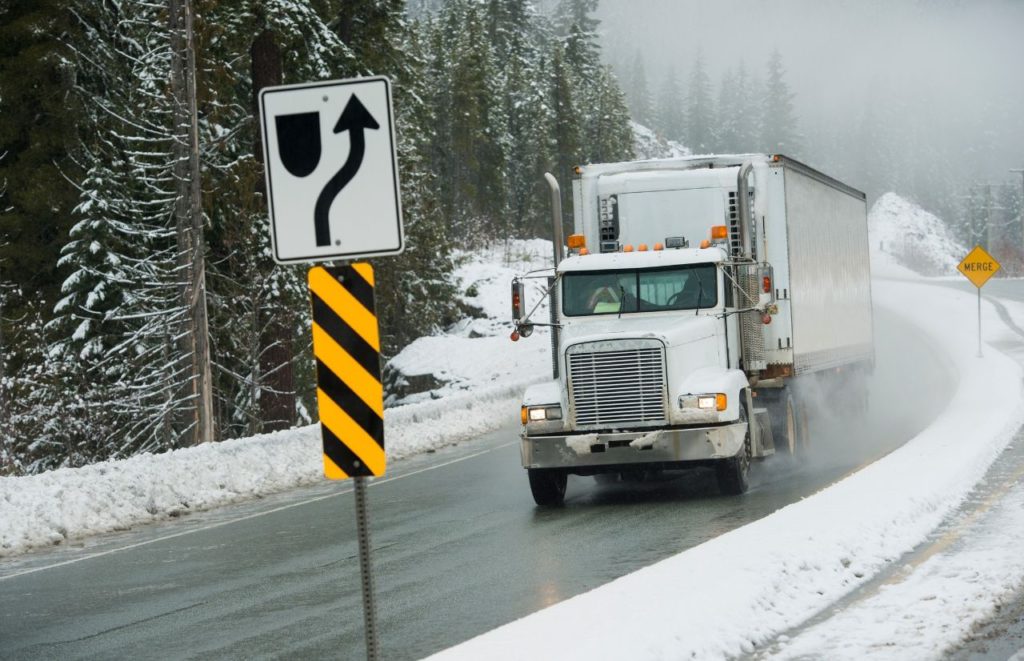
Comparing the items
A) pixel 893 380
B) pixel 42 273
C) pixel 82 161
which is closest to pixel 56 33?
pixel 82 161

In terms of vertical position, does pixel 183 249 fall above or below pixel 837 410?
above

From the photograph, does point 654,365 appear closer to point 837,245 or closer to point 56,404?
point 837,245

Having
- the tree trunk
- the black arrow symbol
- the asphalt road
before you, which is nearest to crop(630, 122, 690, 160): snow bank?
the tree trunk

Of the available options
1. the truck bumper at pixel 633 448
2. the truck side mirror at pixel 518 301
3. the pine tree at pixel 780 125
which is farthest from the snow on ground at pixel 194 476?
the pine tree at pixel 780 125

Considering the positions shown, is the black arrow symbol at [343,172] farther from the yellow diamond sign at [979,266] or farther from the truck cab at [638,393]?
the yellow diamond sign at [979,266]

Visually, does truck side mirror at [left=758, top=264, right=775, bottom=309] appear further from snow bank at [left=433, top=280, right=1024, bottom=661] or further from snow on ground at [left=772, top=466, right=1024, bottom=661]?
snow on ground at [left=772, top=466, right=1024, bottom=661]

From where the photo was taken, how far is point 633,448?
558 inches

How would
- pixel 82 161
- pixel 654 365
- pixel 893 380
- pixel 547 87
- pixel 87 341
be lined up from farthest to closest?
pixel 547 87 → pixel 893 380 → pixel 82 161 → pixel 87 341 → pixel 654 365

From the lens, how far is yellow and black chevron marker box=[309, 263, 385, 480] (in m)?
6.23

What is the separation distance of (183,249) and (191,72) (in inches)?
118

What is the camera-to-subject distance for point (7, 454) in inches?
1001

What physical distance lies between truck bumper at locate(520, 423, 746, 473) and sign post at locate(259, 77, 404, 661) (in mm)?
8112

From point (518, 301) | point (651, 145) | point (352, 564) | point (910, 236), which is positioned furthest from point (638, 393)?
point (651, 145)

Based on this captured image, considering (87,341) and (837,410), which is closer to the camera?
(837,410)
